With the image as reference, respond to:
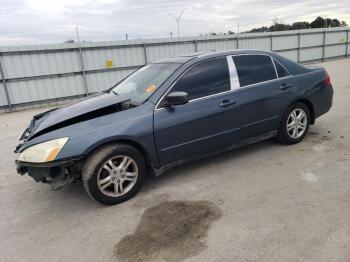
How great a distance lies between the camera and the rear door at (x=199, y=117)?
383 centimetres

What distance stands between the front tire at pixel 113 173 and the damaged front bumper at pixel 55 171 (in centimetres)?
14

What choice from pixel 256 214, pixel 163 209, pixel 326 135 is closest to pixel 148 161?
pixel 163 209

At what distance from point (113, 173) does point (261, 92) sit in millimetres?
2435

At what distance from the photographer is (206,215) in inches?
128

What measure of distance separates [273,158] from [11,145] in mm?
5404

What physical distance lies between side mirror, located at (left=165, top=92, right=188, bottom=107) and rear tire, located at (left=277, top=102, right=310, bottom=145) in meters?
1.92

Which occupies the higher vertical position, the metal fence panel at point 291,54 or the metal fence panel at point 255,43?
the metal fence panel at point 255,43

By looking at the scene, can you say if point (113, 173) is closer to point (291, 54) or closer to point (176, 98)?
point (176, 98)

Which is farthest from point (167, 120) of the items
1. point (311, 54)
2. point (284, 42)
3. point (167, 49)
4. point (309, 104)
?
point (311, 54)

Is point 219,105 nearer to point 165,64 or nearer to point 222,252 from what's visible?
point 165,64

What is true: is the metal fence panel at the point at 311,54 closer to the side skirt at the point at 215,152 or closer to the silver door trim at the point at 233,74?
the side skirt at the point at 215,152

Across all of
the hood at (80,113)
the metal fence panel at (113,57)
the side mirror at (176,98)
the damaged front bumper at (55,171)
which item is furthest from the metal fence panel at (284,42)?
the damaged front bumper at (55,171)

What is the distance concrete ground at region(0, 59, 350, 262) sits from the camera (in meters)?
2.72

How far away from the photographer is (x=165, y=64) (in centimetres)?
449
